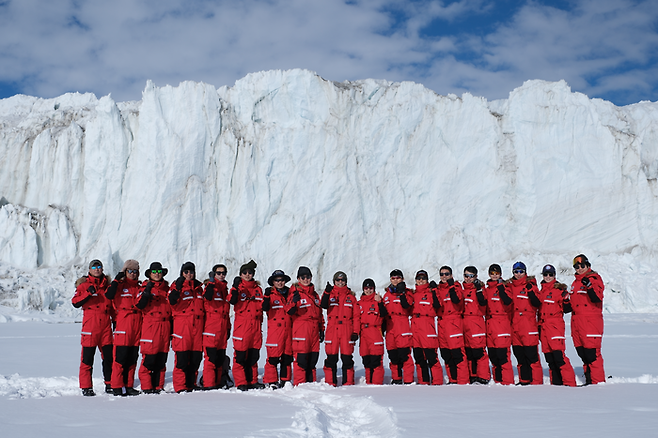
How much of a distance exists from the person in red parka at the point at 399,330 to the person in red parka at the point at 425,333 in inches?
Answer: 3.3

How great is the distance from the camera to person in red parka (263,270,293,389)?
6164 mm

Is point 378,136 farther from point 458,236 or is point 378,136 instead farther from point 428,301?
point 428,301

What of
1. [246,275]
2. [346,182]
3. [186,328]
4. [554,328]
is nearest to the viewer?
[186,328]

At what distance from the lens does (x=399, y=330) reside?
6.45 meters

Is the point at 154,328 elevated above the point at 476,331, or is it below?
above

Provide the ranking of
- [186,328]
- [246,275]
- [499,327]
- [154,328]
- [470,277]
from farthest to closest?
[470,277]
[246,275]
[499,327]
[186,328]
[154,328]

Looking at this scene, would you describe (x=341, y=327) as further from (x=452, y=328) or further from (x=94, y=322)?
(x=94, y=322)

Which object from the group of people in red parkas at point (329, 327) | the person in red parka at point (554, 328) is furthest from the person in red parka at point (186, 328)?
the person in red parka at point (554, 328)

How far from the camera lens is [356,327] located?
256 inches

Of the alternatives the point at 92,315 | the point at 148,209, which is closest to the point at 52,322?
the point at 148,209

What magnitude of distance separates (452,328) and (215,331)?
2.99m

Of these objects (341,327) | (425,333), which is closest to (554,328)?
(425,333)

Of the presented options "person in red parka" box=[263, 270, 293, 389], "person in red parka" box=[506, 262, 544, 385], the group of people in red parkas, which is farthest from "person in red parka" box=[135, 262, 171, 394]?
"person in red parka" box=[506, 262, 544, 385]

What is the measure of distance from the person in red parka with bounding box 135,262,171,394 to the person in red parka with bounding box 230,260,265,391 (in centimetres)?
82
